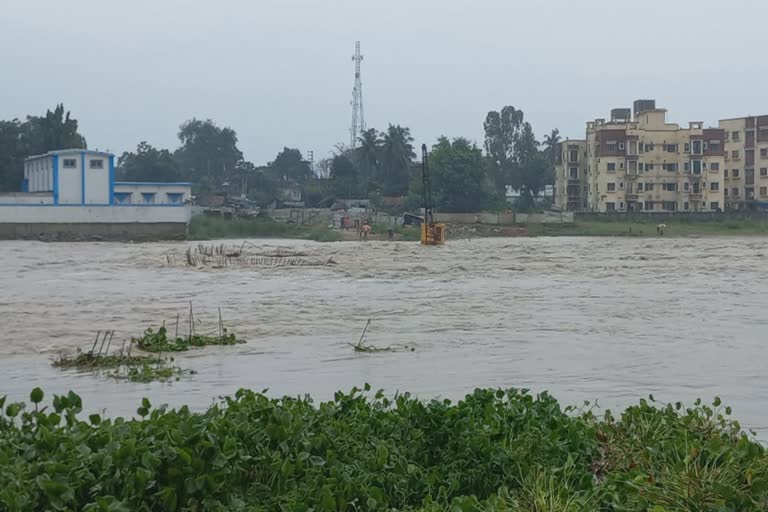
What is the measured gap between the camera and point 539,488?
3.98 meters

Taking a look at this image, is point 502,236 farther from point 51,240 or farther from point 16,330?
point 16,330

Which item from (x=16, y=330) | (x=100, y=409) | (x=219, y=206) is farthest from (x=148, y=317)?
(x=219, y=206)

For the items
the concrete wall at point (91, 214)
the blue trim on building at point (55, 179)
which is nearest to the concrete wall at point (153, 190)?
the blue trim on building at point (55, 179)

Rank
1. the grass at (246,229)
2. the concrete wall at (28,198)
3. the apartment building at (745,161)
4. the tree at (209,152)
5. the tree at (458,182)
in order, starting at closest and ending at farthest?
the concrete wall at (28,198), the grass at (246,229), the tree at (458,182), the apartment building at (745,161), the tree at (209,152)

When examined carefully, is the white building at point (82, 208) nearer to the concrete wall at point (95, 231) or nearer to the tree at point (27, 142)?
the concrete wall at point (95, 231)

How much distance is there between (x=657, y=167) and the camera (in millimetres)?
70312

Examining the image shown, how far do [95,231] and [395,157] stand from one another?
3366 cm

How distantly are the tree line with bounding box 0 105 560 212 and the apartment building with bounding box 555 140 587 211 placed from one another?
200 cm

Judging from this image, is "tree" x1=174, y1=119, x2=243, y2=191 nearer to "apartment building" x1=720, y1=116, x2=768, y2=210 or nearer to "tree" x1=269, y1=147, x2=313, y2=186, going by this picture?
"tree" x1=269, y1=147, x2=313, y2=186

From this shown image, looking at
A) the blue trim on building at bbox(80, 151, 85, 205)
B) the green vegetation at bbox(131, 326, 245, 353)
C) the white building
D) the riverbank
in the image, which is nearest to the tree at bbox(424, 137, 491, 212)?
the riverbank

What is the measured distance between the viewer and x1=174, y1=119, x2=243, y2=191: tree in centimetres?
10250

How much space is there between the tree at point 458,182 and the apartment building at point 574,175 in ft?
28.6

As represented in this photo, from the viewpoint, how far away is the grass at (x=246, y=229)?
5741 centimetres

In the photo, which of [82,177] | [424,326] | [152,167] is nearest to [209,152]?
[152,167]
